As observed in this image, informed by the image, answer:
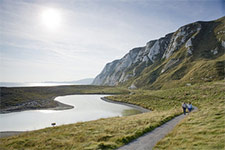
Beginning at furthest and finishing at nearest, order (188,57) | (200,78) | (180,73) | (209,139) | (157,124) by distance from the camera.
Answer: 1. (188,57)
2. (180,73)
3. (200,78)
4. (157,124)
5. (209,139)

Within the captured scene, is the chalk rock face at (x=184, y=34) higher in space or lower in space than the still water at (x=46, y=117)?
higher

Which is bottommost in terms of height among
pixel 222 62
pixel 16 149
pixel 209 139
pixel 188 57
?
pixel 16 149

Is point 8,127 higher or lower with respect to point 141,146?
lower

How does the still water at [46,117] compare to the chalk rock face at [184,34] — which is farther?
the chalk rock face at [184,34]

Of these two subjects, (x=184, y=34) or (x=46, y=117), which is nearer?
(x=46, y=117)

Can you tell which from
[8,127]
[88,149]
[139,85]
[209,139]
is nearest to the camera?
[209,139]

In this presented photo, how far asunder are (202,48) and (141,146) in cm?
13794

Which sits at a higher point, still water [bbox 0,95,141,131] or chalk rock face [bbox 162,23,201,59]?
chalk rock face [bbox 162,23,201,59]

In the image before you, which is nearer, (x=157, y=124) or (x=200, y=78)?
(x=157, y=124)

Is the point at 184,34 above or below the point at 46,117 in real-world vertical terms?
above

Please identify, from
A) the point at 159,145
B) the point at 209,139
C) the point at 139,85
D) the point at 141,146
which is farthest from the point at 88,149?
the point at 139,85

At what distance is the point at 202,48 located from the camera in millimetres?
122062

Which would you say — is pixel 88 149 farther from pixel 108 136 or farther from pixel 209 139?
pixel 209 139

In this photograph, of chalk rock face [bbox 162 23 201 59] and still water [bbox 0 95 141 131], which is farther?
chalk rock face [bbox 162 23 201 59]
